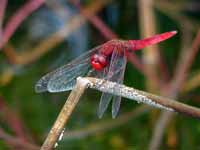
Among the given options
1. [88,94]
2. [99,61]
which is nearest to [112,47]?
[99,61]

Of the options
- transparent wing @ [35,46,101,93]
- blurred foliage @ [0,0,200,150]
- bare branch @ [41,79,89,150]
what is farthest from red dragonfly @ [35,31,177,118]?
blurred foliage @ [0,0,200,150]

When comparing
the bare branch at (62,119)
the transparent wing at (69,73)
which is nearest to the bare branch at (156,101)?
the bare branch at (62,119)

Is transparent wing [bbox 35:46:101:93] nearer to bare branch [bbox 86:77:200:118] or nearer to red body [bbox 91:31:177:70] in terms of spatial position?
red body [bbox 91:31:177:70]

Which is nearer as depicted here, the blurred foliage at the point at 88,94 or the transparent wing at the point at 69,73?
the transparent wing at the point at 69,73

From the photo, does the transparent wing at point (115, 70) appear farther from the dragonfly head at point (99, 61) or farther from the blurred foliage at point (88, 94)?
the blurred foliage at point (88, 94)

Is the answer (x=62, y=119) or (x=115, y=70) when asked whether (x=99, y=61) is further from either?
(x=62, y=119)

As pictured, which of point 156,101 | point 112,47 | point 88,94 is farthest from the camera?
point 88,94

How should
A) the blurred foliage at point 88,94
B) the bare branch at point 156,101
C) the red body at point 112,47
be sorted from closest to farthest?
1. the bare branch at point 156,101
2. the red body at point 112,47
3. the blurred foliage at point 88,94
